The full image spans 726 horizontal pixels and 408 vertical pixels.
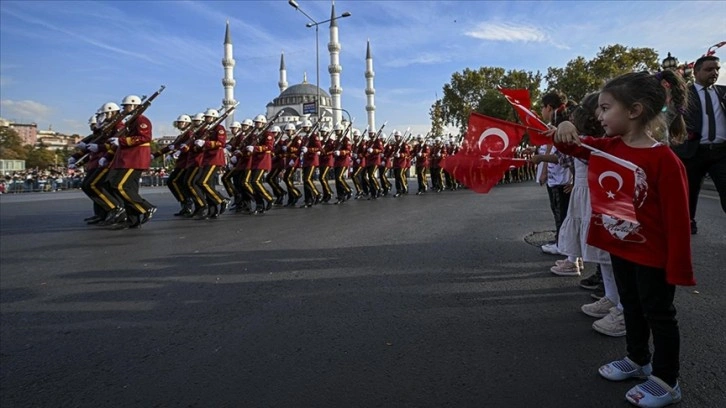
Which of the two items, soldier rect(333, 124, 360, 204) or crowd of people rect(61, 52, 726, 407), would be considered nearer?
crowd of people rect(61, 52, 726, 407)

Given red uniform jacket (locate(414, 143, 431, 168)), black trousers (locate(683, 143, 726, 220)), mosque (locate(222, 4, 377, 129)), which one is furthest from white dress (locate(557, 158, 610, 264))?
mosque (locate(222, 4, 377, 129))

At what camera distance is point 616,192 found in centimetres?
244

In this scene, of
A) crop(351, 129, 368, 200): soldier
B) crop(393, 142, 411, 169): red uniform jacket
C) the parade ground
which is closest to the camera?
the parade ground

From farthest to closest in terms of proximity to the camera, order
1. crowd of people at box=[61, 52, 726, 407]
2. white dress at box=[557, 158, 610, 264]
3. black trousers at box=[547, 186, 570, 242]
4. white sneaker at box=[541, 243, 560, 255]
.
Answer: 1. white sneaker at box=[541, 243, 560, 255]
2. black trousers at box=[547, 186, 570, 242]
3. white dress at box=[557, 158, 610, 264]
4. crowd of people at box=[61, 52, 726, 407]

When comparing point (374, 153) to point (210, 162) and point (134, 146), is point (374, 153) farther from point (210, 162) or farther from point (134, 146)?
point (134, 146)

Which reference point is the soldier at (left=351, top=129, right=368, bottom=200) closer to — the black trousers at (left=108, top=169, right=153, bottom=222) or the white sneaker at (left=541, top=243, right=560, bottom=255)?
the black trousers at (left=108, top=169, right=153, bottom=222)

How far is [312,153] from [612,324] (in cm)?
1104

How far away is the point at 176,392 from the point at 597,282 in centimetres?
340

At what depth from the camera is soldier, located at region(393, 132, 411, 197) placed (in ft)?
61.0

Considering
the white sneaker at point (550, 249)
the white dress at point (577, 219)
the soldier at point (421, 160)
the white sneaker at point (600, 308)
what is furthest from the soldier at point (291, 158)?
the white sneaker at point (600, 308)

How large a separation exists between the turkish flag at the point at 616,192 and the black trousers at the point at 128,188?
8160 millimetres

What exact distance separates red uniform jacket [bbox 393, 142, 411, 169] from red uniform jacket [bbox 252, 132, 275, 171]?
784cm

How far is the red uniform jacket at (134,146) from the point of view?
28.1 feet

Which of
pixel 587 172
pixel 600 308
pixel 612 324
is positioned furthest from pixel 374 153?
pixel 612 324
